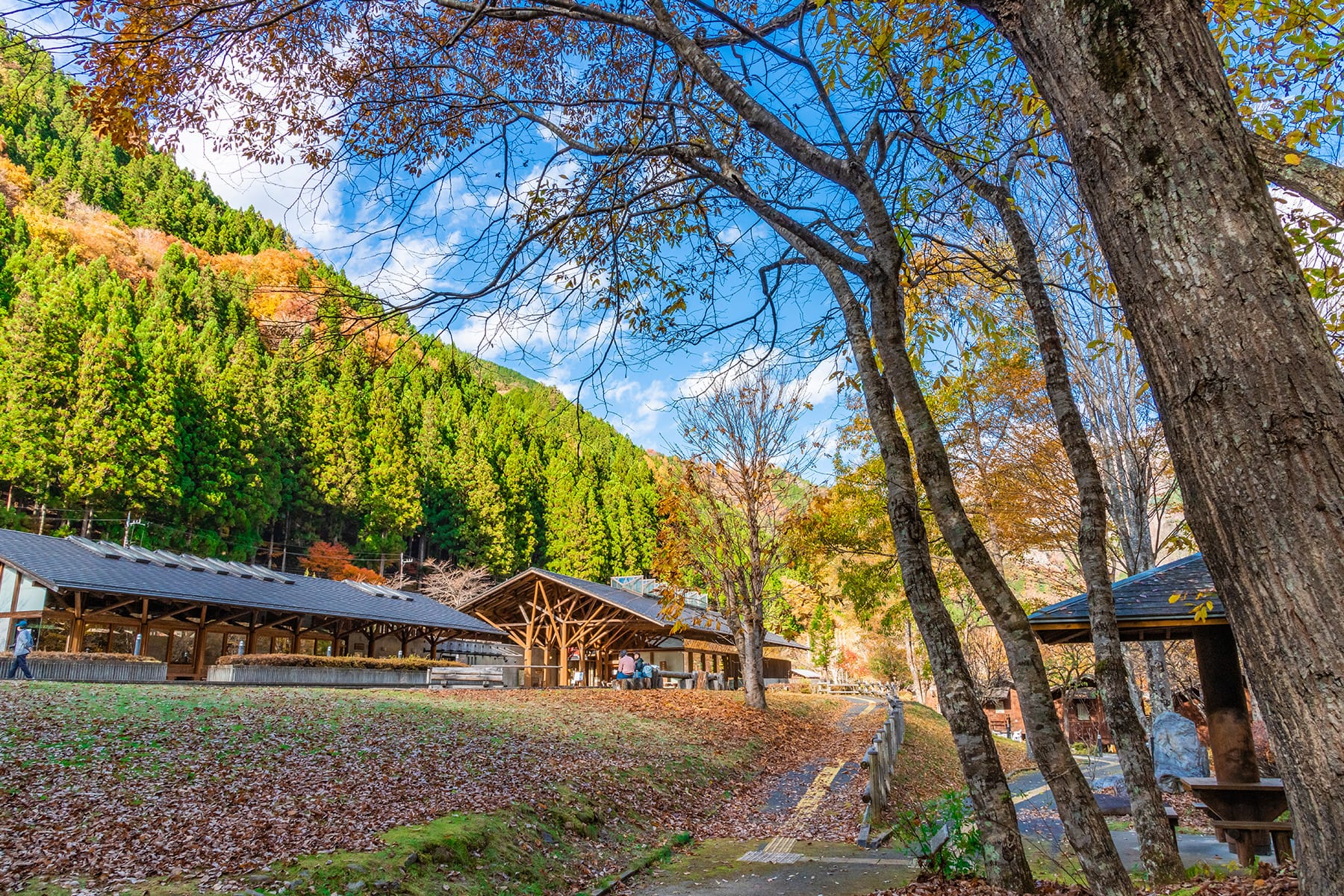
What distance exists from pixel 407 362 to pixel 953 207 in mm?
5353

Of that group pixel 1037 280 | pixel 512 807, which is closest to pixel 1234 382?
pixel 1037 280

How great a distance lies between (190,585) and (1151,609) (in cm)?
2388

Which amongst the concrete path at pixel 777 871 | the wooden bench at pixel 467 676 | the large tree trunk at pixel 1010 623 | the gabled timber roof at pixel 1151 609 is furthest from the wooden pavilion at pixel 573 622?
the large tree trunk at pixel 1010 623

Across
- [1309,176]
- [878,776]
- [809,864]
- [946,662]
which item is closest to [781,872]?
[809,864]

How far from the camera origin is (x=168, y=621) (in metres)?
22.5

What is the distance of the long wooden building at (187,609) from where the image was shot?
65.2 ft

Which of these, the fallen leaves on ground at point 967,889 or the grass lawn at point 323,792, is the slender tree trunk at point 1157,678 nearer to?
the grass lawn at point 323,792

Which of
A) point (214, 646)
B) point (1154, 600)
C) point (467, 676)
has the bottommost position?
point (467, 676)

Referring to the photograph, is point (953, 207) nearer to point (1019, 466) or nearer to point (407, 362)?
point (407, 362)

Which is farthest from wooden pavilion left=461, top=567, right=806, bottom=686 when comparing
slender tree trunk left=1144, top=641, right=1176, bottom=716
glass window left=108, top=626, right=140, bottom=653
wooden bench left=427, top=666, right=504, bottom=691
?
slender tree trunk left=1144, top=641, right=1176, bottom=716

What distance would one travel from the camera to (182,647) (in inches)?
1053

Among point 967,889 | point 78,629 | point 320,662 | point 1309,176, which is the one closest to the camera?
point 1309,176

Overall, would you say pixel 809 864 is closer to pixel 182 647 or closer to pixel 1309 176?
pixel 1309 176

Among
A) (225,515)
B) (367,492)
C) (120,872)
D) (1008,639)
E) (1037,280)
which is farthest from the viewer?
(367,492)
